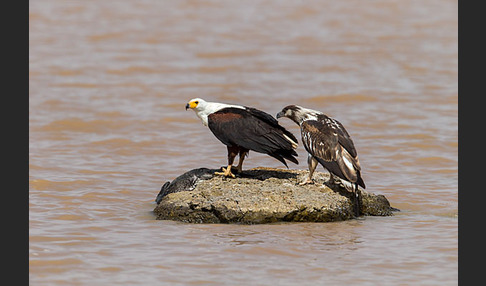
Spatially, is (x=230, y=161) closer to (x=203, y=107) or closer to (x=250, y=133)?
(x=250, y=133)

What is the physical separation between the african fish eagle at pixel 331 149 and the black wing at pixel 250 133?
24cm

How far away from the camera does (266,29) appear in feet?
74.4

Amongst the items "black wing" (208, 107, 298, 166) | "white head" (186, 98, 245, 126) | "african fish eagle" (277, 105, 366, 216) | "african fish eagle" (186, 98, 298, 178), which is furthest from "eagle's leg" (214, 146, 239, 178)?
"african fish eagle" (277, 105, 366, 216)

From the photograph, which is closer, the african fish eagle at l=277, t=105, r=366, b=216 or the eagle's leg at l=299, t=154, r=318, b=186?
the african fish eagle at l=277, t=105, r=366, b=216

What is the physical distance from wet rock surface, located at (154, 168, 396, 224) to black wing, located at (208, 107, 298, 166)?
373mm

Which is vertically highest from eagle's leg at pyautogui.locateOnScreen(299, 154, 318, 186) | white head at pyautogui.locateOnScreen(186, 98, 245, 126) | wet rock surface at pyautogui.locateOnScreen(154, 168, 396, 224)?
white head at pyautogui.locateOnScreen(186, 98, 245, 126)

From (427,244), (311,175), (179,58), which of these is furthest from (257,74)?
(427,244)

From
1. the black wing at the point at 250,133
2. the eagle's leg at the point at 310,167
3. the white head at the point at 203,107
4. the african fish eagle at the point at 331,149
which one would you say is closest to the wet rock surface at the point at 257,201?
the eagle's leg at the point at 310,167

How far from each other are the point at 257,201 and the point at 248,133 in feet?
2.81

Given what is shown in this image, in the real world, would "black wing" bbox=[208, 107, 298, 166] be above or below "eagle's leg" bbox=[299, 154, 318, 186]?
above

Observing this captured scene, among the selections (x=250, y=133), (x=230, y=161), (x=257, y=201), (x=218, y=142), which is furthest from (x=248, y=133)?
(x=218, y=142)

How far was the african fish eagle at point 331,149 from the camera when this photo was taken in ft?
29.9

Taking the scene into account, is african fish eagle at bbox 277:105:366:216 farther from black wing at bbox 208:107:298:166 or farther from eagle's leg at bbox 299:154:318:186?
black wing at bbox 208:107:298:166

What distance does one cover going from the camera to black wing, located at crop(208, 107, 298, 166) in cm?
939
